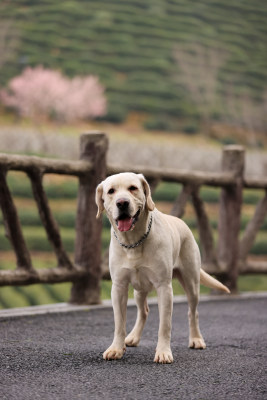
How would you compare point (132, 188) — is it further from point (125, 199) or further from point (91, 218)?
point (91, 218)

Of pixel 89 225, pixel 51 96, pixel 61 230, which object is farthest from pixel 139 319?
pixel 51 96

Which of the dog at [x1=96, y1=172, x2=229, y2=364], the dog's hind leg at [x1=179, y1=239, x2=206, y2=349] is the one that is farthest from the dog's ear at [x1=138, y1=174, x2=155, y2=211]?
the dog's hind leg at [x1=179, y1=239, x2=206, y2=349]

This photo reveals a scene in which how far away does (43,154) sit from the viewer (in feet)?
98.2

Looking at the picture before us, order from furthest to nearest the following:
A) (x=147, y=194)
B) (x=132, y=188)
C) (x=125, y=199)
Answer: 1. (x=147, y=194)
2. (x=132, y=188)
3. (x=125, y=199)

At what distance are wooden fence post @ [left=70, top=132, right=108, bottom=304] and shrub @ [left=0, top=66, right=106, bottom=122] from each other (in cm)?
3120

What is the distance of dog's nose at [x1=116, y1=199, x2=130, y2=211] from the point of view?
340cm

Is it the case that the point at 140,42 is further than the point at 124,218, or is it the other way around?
the point at 140,42

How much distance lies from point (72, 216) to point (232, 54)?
2488 cm

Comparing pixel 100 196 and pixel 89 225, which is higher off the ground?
pixel 100 196

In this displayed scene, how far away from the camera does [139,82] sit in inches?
1714

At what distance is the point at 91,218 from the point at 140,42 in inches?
1649

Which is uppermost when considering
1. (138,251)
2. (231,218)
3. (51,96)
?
(138,251)

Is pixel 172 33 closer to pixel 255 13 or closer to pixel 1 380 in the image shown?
pixel 255 13

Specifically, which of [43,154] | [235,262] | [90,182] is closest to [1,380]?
[90,182]
